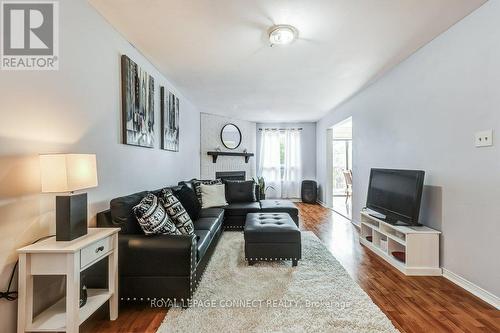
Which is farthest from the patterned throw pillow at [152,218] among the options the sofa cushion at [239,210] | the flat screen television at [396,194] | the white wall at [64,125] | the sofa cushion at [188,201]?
the flat screen television at [396,194]

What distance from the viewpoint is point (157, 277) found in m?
1.90

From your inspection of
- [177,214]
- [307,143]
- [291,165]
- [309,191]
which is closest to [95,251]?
[177,214]

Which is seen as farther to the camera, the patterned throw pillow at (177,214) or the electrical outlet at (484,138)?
the patterned throw pillow at (177,214)

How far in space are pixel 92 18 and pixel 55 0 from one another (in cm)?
30

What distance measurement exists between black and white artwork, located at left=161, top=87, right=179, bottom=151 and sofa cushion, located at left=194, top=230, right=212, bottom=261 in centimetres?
159

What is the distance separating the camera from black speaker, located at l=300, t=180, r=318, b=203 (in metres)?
7.11

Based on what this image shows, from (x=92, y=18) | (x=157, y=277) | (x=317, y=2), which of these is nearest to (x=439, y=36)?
(x=317, y=2)

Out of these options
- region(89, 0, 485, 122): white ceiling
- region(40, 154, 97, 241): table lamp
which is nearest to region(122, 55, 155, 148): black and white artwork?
region(89, 0, 485, 122): white ceiling

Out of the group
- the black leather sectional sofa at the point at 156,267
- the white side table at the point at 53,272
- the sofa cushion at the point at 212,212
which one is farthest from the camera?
the sofa cushion at the point at 212,212

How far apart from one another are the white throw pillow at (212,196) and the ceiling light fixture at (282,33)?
2.57 metres

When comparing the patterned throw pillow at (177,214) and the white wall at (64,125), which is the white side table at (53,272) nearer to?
the white wall at (64,125)

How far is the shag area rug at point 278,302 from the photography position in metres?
1.73

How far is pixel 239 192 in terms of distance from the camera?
4.57 meters

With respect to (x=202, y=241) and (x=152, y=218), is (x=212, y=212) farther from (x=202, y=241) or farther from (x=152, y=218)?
(x=152, y=218)
